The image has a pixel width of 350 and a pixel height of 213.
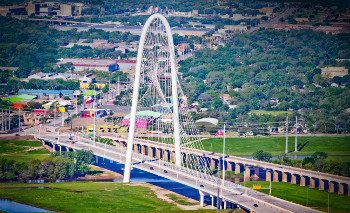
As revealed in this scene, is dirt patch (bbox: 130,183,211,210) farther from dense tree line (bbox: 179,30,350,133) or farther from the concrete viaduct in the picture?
dense tree line (bbox: 179,30,350,133)

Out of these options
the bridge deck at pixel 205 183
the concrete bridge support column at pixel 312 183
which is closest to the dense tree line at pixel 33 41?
the bridge deck at pixel 205 183

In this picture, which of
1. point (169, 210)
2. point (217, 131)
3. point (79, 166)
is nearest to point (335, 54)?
point (217, 131)

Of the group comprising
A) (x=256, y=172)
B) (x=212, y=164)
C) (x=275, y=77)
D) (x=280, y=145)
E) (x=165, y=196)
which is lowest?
(x=165, y=196)

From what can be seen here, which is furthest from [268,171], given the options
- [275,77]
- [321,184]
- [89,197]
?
[275,77]

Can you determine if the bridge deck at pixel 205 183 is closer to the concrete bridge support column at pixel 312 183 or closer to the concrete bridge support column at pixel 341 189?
the concrete bridge support column at pixel 341 189

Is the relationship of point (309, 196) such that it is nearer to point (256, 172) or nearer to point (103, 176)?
point (256, 172)

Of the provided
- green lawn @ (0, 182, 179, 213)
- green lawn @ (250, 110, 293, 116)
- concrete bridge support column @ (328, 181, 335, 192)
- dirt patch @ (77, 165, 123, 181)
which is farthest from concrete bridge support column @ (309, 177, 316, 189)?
green lawn @ (250, 110, 293, 116)

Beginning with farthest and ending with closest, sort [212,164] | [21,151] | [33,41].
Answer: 1. [33,41]
2. [21,151]
3. [212,164]
